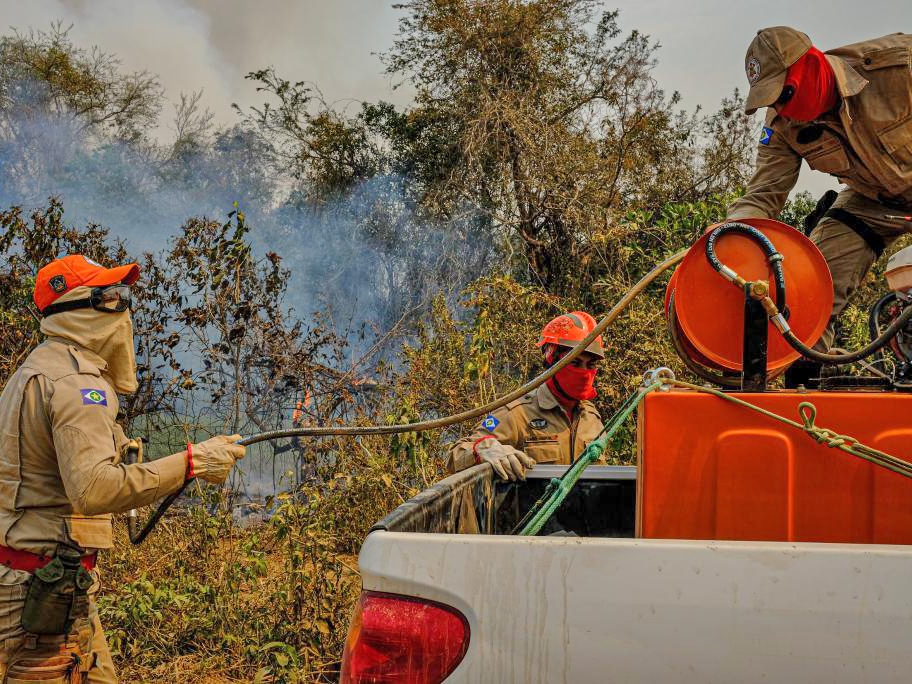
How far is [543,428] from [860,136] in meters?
2.08

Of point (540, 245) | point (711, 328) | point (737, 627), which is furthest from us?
point (540, 245)

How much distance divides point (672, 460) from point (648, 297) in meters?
5.90

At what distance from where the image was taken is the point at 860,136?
10.2 ft

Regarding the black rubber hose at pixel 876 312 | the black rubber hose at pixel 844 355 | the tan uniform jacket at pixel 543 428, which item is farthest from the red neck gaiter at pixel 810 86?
the tan uniform jacket at pixel 543 428

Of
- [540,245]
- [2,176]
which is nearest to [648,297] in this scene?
[540,245]

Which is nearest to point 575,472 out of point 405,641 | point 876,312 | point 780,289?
point 780,289

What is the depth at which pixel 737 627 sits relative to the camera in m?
1.38

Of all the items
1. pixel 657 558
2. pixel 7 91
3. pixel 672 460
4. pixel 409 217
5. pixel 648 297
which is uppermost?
pixel 7 91

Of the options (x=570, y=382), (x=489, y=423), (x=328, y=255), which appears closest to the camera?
(x=489, y=423)

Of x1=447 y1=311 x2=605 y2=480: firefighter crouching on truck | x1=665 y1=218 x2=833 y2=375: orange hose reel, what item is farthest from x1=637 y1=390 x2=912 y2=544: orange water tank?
x1=447 y1=311 x2=605 y2=480: firefighter crouching on truck

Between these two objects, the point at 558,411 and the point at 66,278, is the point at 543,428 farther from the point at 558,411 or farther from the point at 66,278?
the point at 66,278

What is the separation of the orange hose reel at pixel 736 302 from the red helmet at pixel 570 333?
192 cm

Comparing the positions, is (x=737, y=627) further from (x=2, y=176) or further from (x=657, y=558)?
(x=2, y=176)

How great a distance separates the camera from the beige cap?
114 inches
